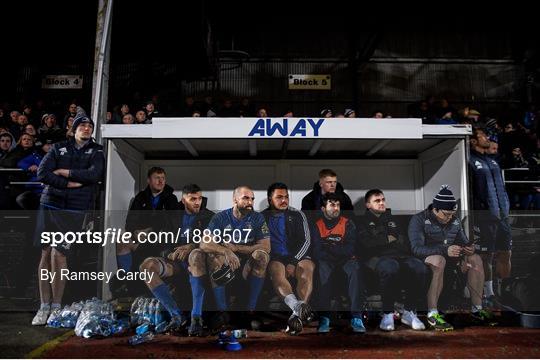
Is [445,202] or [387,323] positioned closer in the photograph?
[387,323]

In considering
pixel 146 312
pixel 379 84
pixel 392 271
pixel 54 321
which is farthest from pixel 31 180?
pixel 379 84

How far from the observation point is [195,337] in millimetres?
4059

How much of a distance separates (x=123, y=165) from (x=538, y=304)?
4.85 meters

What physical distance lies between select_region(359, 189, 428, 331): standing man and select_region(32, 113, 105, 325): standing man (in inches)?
117

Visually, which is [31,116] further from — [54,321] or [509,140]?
[509,140]

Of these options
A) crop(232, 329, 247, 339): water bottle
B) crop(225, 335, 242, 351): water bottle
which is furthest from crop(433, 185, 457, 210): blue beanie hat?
crop(225, 335, 242, 351): water bottle

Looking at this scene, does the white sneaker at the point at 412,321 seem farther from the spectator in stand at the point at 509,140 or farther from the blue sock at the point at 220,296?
the spectator in stand at the point at 509,140

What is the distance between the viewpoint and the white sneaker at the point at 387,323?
14.2 feet

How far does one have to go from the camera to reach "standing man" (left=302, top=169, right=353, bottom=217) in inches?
205

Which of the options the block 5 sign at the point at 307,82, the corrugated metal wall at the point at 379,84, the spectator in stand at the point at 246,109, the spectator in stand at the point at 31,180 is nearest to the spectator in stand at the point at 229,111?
the spectator in stand at the point at 246,109

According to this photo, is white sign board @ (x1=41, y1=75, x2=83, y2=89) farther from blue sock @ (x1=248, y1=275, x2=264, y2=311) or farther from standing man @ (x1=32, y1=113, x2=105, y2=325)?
blue sock @ (x1=248, y1=275, x2=264, y2=311)

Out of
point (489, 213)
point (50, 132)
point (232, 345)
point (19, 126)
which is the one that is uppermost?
point (19, 126)

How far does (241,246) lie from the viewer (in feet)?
14.5
